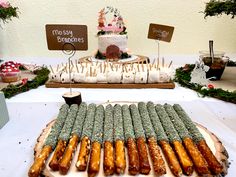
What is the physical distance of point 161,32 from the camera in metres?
1.70

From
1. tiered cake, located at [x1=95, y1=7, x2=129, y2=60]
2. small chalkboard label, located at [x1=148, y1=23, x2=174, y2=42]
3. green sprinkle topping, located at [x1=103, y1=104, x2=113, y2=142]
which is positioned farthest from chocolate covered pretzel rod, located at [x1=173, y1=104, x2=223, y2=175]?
tiered cake, located at [x1=95, y1=7, x2=129, y2=60]

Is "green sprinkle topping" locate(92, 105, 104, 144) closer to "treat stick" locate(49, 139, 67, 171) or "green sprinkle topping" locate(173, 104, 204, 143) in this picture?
"treat stick" locate(49, 139, 67, 171)

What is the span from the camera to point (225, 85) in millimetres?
1462

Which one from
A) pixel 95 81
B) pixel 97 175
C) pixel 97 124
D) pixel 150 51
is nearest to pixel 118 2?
pixel 150 51

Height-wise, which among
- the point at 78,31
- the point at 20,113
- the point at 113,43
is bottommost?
the point at 20,113

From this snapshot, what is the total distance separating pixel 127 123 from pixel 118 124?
3cm

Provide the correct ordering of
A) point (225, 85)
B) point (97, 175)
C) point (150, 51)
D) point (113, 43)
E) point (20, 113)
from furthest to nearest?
point (150, 51)
point (113, 43)
point (225, 85)
point (20, 113)
point (97, 175)

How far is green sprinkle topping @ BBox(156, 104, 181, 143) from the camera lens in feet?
2.66

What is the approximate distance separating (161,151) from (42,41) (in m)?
1.84

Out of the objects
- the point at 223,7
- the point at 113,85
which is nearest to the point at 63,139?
the point at 113,85

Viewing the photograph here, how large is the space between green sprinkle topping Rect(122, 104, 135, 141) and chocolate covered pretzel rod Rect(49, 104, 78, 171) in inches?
6.5

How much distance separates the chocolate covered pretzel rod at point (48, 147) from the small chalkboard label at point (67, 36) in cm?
35

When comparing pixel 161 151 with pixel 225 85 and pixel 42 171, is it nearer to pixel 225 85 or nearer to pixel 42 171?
pixel 42 171

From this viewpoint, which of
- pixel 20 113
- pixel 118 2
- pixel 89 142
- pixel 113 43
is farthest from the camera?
pixel 118 2
